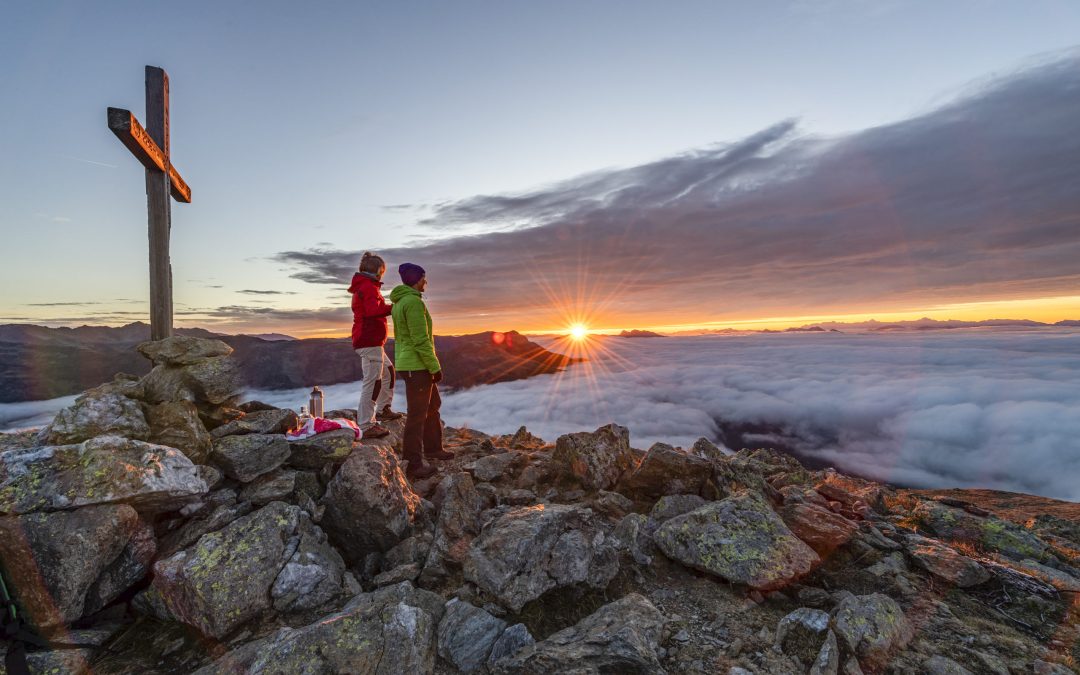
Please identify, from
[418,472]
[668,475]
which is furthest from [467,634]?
[668,475]

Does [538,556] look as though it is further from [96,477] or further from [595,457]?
[96,477]

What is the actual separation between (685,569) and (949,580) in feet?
13.3

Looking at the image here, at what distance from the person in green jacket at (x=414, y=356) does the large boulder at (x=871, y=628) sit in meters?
7.39

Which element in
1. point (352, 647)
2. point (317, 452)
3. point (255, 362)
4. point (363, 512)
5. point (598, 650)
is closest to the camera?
point (352, 647)

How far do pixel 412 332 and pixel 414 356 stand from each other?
55cm

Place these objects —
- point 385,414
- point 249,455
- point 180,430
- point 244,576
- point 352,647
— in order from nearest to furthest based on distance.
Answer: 1. point 352,647
2. point 244,576
3. point 180,430
4. point 249,455
5. point 385,414

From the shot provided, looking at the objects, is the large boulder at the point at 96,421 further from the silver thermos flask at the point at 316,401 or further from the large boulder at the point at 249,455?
Answer: the silver thermos flask at the point at 316,401

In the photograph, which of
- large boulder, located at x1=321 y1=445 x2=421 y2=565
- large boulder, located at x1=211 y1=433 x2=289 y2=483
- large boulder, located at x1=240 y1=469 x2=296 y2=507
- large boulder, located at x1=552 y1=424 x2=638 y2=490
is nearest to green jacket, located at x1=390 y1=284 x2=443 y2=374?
large boulder, located at x1=321 y1=445 x2=421 y2=565

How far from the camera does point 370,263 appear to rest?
384 inches

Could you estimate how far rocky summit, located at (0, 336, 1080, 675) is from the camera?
518 centimetres

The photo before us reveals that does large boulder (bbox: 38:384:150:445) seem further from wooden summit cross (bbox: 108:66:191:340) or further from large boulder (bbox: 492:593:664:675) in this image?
large boulder (bbox: 492:593:664:675)

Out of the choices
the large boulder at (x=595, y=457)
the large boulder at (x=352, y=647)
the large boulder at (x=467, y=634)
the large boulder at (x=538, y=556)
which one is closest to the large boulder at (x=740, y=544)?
the large boulder at (x=538, y=556)

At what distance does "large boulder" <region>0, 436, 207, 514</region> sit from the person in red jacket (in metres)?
3.38

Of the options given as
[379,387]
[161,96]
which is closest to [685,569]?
[379,387]
